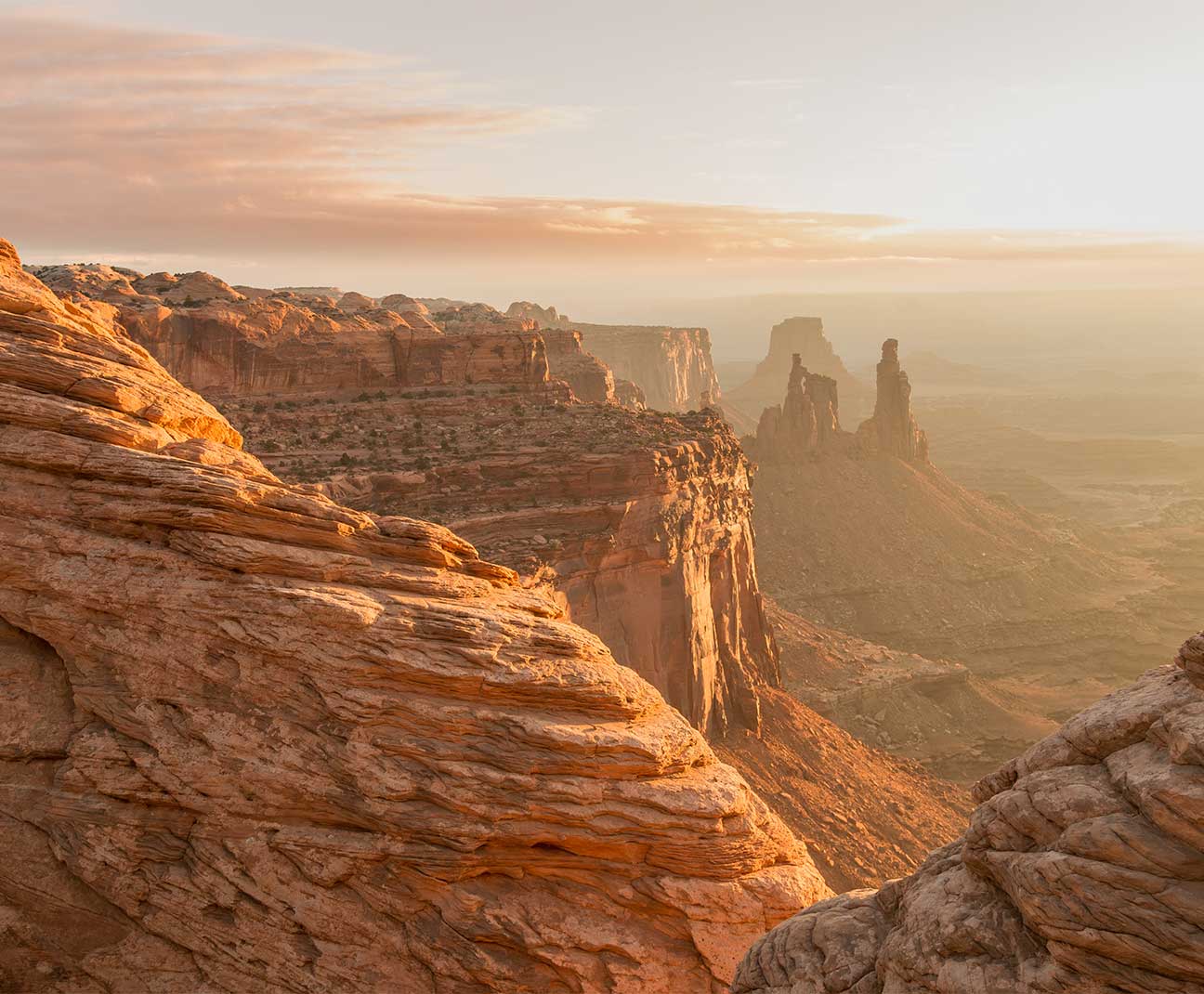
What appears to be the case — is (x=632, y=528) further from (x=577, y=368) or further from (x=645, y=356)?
(x=645, y=356)

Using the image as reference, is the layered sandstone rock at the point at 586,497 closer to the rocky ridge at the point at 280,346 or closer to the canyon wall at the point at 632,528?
the canyon wall at the point at 632,528

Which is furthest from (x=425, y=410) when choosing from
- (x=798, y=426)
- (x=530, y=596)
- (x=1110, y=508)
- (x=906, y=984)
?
(x=1110, y=508)

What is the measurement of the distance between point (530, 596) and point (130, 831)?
29.2ft

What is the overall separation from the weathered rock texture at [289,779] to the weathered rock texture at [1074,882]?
4473 millimetres

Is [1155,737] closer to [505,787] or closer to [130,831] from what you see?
[505,787]

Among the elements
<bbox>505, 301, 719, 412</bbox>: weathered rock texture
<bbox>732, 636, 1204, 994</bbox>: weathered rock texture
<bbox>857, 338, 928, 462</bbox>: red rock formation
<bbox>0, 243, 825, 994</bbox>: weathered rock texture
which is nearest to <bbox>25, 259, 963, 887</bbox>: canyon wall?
<bbox>0, 243, 825, 994</bbox>: weathered rock texture

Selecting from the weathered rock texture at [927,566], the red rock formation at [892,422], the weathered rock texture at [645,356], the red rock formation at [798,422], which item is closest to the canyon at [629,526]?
the weathered rock texture at [927,566]

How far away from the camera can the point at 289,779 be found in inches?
734

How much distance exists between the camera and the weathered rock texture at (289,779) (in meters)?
18.5

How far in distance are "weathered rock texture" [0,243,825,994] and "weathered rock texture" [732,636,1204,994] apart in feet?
14.7

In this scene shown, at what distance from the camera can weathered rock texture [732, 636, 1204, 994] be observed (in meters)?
11.2

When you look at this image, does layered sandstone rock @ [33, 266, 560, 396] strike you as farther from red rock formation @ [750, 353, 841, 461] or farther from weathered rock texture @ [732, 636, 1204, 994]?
red rock formation @ [750, 353, 841, 461]

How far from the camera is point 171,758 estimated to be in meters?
18.7

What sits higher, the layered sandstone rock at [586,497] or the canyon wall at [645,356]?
the canyon wall at [645,356]
